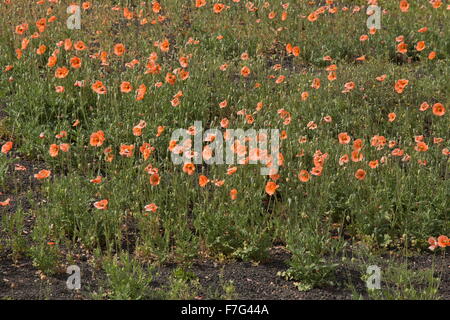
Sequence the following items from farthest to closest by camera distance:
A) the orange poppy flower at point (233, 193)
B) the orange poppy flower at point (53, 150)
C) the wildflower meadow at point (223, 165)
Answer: the orange poppy flower at point (53, 150), the orange poppy flower at point (233, 193), the wildflower meadow at point (223, 165)

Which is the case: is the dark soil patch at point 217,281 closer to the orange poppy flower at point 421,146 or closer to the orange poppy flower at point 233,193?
the orange poppy flower at point 233,193

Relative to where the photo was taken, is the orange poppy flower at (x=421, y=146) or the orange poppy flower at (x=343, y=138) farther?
the orange poppy flower at (x=343, y=138)

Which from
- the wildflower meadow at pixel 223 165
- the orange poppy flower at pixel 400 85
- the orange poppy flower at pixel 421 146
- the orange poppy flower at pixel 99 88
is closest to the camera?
the wildflower meadow at pixel 223 165

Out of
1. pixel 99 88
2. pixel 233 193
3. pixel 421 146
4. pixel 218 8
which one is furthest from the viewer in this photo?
pixel 218 8

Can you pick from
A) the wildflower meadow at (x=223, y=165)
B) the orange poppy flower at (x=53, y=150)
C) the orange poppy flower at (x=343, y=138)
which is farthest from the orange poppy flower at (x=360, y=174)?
the orange poppy flower at (x=53, y=150)

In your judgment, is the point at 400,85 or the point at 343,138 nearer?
the point at 343,138

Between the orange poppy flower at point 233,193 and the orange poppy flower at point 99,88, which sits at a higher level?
the orange poppy flower at point 99,88

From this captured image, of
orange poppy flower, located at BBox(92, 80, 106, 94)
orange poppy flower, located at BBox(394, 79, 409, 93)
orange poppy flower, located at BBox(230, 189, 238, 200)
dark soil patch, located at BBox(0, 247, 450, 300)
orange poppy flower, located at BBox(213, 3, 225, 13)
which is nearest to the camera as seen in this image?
dark soil patch, located at BBox(0, 247, 450, 300)

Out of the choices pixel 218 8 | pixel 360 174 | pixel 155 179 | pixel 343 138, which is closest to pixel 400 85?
pixel 343 138

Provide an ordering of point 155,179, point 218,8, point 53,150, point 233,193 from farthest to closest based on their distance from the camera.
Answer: point 218,8 < point 53,150 < point 155,179 < point 233,193

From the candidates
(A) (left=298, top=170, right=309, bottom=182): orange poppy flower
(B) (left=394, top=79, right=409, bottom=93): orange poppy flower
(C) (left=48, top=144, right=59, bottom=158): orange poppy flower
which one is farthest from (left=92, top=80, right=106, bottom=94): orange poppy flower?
(B) (left=394, top=79, right=409, bottom=93): orange poppy flower

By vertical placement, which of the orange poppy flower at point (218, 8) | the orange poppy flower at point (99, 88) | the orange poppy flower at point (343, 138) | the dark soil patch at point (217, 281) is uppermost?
the orange poppy flower at point (218, 8)

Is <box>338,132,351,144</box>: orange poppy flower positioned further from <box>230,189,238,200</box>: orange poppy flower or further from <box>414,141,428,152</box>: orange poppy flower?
<box>230,189,238,200</box>: orange poppy flower

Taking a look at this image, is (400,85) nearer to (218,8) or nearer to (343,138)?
(343,138)
